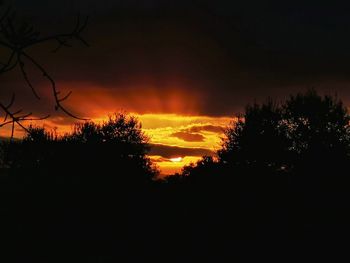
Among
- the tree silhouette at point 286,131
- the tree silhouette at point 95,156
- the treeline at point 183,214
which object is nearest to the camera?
the treeline at point 183,214

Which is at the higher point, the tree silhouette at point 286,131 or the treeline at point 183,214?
the tree silhouette at point 286,131

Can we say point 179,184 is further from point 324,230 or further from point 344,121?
point 344,121

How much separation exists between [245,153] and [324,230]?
117ft

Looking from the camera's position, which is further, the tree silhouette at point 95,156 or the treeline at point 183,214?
the tree silhouette at point 95,156

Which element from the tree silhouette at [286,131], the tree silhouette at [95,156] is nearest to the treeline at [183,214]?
the tree silhouette at [95,156]

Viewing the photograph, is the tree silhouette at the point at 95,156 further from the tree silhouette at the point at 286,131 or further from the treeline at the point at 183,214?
the tree silhouette at the point at 286,131

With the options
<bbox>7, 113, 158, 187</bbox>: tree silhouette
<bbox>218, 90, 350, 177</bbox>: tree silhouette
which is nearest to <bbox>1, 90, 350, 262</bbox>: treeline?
<bbox>7, 113, 158, 187</bbox>: tree silhouette

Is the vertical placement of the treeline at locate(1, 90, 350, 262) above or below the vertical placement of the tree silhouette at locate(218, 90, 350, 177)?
below

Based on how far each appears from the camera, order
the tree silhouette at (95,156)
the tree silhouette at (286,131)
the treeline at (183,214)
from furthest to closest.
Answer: the tree silhouette at (286,131) < the tree silhouette at (95,156) < the treeline at (183,214)

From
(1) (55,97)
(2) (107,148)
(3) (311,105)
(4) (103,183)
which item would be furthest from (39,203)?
(3) (311,105)

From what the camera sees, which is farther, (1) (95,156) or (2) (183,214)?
(1) (95,156)

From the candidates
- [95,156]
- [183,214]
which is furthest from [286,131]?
[183,214]

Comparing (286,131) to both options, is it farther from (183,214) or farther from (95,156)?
(183,214)

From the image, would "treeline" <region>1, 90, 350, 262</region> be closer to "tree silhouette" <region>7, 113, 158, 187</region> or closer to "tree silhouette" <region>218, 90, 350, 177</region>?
"tree silhouette" <region>7, 113, 158, 187</region>
